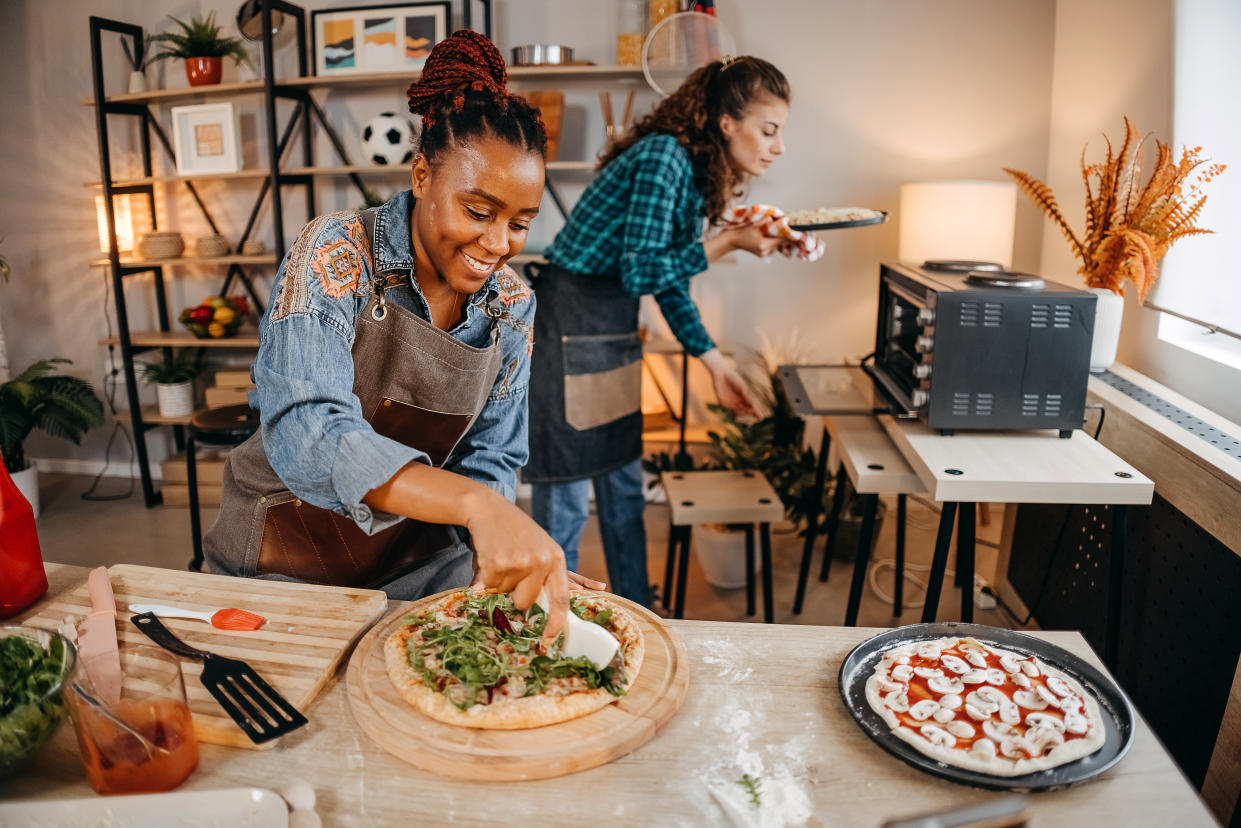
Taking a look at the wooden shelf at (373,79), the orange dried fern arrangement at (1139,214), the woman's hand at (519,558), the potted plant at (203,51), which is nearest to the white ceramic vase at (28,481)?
the wooden shelf at (373,79)

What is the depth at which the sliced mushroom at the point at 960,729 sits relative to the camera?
98 cm

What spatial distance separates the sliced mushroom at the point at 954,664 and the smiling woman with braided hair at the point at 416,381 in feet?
1.66

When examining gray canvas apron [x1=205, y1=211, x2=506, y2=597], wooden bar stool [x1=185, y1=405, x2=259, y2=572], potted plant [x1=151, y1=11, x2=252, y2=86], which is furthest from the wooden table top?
potted plant [x1=151, y1=11, x2=252, y2=86]

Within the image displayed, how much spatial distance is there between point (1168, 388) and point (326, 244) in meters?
2.24

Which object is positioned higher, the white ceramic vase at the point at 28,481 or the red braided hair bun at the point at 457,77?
the red braided hair bun at the point at 457,77

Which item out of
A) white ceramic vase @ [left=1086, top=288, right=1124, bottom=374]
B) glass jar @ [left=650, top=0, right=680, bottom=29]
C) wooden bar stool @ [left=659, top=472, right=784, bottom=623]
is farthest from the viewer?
glass jar @ [left=650, top=0, right=680, bottom=29]

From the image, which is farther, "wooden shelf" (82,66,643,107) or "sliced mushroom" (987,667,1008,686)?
"wooden shelf" (82,66,643,107)

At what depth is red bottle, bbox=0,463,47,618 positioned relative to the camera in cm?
118

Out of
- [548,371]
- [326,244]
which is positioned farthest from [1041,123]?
[326,244]

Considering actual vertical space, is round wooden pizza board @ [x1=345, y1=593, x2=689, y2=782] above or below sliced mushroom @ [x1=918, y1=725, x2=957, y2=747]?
above

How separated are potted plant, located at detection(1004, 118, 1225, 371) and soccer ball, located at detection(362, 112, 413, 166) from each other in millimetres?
2697

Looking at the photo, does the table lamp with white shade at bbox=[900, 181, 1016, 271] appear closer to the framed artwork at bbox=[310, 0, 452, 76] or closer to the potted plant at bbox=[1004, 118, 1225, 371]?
the potted plant at bbox=[1004, 118, 1225, 371]

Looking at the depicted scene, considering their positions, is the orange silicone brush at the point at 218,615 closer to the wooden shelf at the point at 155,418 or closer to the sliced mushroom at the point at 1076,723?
the sliced mushroom at the point at 1076,723

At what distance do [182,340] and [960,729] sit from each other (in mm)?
4028
